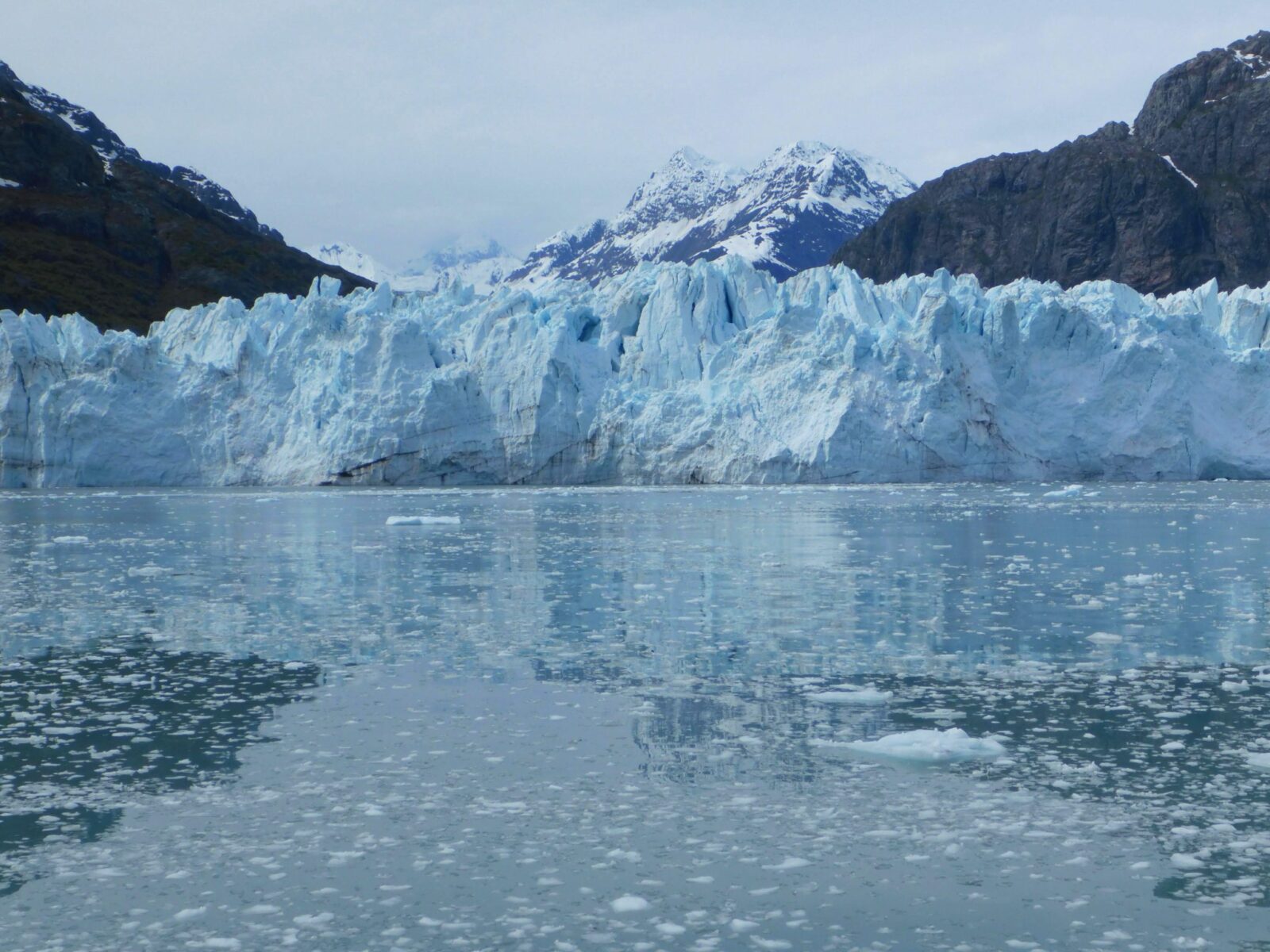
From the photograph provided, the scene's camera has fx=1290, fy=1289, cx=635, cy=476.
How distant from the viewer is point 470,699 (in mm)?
6082

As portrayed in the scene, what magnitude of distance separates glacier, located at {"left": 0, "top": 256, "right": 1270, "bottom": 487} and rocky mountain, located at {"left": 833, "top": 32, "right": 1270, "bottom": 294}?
4070 centimetres

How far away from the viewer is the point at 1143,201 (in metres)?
68.3

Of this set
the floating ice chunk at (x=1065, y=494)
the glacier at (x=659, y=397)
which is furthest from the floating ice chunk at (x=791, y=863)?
the glacier at (x=659, y=397)

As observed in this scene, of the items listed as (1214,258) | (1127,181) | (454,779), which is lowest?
(454,779)

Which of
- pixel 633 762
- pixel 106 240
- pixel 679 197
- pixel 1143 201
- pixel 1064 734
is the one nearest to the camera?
pixel 633 762

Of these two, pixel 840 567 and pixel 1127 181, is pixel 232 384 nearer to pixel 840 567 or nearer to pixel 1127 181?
pixel 840 567

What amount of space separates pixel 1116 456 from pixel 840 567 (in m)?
20.4

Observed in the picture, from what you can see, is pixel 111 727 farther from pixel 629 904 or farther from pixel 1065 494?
pixel 1065 494

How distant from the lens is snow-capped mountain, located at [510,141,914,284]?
146750mm

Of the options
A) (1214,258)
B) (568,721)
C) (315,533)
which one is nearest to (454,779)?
(568,721)

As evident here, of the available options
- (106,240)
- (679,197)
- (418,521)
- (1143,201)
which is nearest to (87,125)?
(106,240)

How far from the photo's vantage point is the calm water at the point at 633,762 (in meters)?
3.50

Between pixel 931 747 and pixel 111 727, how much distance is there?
11.3 feet

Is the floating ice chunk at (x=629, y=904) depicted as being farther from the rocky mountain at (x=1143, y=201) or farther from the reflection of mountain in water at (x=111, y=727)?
the rocky mountain at (x=1143, y=201)
